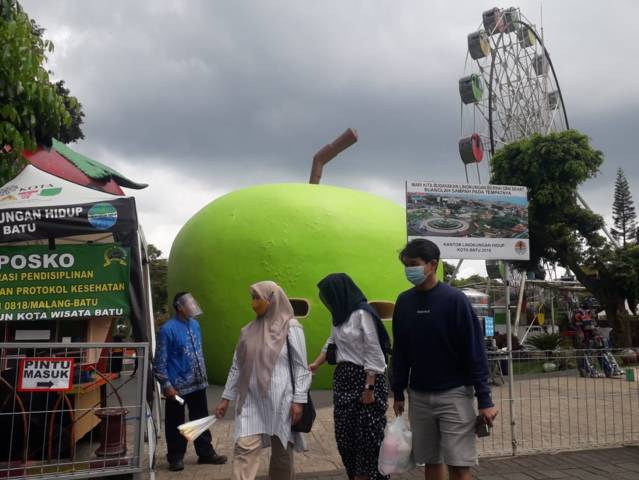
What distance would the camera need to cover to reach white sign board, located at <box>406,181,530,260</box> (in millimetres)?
5961

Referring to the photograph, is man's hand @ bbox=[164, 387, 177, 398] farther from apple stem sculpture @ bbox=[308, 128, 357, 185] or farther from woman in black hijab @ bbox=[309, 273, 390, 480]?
apple stem sculpture @ bbox=[308, 128, 357, 185]

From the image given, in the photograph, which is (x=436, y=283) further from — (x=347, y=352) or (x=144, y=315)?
(x=144, y=315)

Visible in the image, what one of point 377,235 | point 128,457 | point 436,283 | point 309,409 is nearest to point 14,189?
point 128,457

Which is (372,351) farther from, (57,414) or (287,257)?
(287,257)

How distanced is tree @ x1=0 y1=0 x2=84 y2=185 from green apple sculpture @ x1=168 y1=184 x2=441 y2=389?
507 cm

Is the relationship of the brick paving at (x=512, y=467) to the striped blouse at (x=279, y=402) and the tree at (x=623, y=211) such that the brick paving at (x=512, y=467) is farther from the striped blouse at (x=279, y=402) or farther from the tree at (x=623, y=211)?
the tree at (x=623, y=211)

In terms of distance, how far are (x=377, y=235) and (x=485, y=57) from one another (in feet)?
64.6

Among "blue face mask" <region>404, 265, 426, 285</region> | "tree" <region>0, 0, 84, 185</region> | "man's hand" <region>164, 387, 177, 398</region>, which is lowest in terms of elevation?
"man's hand" <region>164, 387, 177, 398</region>

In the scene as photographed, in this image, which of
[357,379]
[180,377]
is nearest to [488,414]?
[357,379]

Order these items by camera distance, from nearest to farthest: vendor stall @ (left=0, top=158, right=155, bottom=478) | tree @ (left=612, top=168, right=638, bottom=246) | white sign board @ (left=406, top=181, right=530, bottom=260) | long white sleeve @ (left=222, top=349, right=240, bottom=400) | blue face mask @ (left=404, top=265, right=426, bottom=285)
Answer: blue face mask @ (left=404, top=265, right=426, bottom=285), long white sleeve @ (left=222, top=349, right=240, bottom=400), vendor stall @ (left=0, top=158, right=155, bottom=478), white sign board @ (left=406, top=181, right=530, bottom=260), tree @ (left=612, top=168, right=638, bottom=246)

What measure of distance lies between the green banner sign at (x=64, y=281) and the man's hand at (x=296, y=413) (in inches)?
79.5

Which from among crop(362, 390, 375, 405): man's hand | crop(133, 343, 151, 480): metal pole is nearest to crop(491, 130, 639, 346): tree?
crop(362, 390, 375, 405): man's hand

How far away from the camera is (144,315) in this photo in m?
5.21

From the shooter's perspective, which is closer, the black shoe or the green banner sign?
the green banner sign
